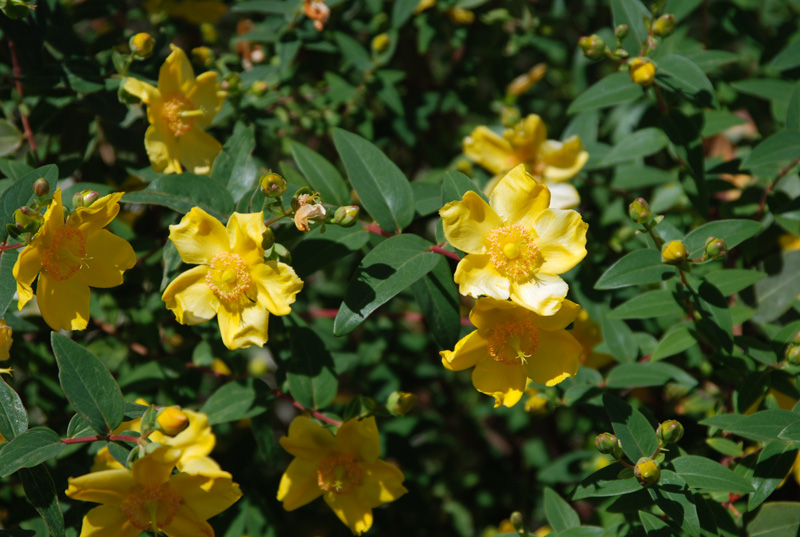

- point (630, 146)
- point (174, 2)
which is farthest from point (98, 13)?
point (630, 146)

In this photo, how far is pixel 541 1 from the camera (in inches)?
109

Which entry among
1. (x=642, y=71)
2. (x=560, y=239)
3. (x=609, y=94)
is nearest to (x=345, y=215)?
(x=560, y=239)

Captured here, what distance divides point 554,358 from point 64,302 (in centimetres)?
113

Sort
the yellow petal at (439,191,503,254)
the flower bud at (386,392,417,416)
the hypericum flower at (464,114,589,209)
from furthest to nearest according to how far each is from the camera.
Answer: the hypericum flower at (464,114,589,209) < the flower bud at (386,392,417,416) < the yellow petal at (439,191,503,254)

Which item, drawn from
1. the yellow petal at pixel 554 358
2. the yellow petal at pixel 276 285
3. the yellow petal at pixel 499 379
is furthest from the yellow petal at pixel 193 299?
the yellow petal at pixel 554 358

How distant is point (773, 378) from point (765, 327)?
16 centimetres

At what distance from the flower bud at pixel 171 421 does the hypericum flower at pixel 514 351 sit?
21.4 inches

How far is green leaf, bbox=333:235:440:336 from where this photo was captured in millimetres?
1393

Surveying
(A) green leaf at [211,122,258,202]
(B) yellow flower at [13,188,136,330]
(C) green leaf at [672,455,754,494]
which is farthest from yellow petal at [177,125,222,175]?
(C) green leaf at [672,455,754,494]

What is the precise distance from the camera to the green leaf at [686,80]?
164 cm

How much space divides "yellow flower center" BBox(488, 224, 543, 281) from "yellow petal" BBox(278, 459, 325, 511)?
676 mm

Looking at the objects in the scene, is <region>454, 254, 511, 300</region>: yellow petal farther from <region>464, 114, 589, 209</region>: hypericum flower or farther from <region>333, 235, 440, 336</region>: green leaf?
<region>464, 114, 589, 209</region>: hypericum flower

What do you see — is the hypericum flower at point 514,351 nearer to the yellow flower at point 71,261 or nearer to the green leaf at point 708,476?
the green leaf at point 708,476

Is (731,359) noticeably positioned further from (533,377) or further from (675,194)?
(675,194)
